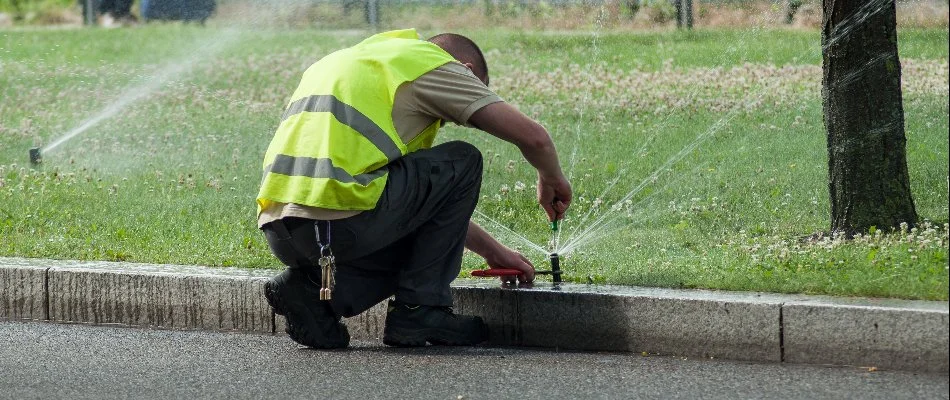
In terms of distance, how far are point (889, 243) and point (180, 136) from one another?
242 inches

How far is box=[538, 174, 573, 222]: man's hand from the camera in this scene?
5.62 metres

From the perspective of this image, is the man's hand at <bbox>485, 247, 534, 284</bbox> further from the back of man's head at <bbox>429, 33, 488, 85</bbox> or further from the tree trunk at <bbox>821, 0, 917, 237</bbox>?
the tree trunk at <bbox>821, 0, 917, 237</bbox>

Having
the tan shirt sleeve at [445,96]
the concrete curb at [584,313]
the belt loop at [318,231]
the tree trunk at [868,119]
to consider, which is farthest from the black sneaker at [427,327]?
the tree trunk at [868,119]

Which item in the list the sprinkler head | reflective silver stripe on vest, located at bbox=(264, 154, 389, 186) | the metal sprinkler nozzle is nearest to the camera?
reflective silver stripe on vest, located at bbox=(264, 154, 389, 186)

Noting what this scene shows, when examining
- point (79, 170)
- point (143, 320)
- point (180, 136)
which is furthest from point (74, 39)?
point (143, 320)

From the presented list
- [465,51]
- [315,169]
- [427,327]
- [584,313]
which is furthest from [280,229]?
[584,313]

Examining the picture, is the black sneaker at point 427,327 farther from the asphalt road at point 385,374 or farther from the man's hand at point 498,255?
the man's hand at point 498,255

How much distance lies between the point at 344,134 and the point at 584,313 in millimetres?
1061

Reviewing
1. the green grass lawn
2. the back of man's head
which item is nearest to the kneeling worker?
the back of man's head

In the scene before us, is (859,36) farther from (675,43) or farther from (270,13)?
(270,13)

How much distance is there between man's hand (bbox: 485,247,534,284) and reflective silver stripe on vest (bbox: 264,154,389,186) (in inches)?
23.9

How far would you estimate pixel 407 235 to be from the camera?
5.61m

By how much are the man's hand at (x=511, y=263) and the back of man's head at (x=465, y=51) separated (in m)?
0.65

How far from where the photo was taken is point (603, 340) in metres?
5.49
